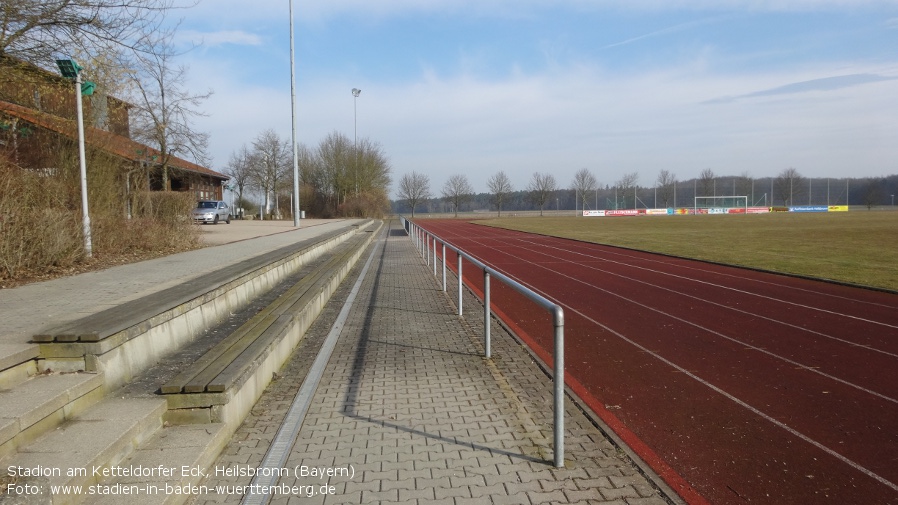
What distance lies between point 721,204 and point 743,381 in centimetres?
9604

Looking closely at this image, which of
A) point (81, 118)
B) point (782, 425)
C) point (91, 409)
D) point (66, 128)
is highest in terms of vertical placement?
point (66, 128)

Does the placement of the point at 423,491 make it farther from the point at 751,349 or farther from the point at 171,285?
the point at 171,285

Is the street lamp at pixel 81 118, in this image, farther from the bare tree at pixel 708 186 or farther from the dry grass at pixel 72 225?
the bare tree at pixel 708 186

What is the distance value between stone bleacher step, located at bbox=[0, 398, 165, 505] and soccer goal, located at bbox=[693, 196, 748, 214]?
317 feet

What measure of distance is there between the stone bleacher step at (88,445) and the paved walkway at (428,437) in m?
0.49

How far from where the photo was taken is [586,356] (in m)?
6.28

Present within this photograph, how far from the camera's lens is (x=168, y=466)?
3174mm

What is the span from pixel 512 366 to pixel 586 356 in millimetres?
968

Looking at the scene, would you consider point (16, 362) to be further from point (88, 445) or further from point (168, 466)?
point (168, 466)

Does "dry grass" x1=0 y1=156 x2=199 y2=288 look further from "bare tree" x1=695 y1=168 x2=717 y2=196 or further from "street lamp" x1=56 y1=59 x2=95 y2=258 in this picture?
"bare tree" x1=695 y1=168 x2=717 y2=196

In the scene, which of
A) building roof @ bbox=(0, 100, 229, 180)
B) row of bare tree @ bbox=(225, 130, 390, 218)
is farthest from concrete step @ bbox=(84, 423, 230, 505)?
row of bare tree @ bbox=(225, 130, 390, 218)

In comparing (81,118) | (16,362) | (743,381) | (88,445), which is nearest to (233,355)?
(16,362)

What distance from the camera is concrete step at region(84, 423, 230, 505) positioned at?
2859mm

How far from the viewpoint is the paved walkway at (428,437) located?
3.21 meters
